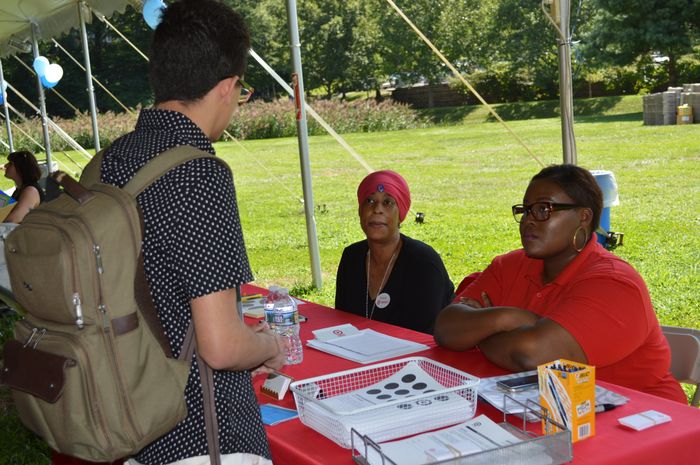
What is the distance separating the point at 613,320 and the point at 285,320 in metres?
1.22

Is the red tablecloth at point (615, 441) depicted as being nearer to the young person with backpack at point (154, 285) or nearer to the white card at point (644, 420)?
the white card at point (644, 420)

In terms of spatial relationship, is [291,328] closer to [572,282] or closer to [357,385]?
[357,385]

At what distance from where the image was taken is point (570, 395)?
1.76 meters

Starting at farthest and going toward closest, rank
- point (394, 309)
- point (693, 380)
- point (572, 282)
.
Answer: point (394, 309), point (693, 380), point (572, 282)

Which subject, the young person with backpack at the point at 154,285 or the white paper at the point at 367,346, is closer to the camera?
the young person with backpack at the point at 154,285

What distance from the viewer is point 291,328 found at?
3.04 m

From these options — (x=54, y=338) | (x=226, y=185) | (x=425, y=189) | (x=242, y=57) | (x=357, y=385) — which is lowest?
(x=425, y=189)

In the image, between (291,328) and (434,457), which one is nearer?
(434,457)

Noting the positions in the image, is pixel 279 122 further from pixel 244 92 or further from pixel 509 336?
pixel 244 92

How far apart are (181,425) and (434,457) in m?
0.50

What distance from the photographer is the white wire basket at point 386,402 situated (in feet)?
6.04

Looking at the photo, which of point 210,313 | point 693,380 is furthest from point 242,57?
point 693,380

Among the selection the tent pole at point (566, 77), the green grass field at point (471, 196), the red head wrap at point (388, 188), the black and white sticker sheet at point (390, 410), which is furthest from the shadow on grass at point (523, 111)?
the black and white sticker sheet at point (390, 410)

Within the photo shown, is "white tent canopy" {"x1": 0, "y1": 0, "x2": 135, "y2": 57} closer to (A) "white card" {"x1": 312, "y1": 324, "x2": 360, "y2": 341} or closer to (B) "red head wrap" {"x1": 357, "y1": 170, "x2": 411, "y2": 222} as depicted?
(B) "red head wrap" {"x1": 357, "y1": 170, "x2": 411, "y2": 222}
